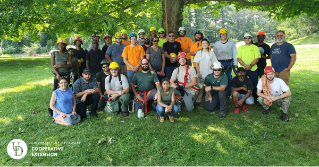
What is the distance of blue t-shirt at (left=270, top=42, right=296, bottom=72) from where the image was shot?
6.61 m

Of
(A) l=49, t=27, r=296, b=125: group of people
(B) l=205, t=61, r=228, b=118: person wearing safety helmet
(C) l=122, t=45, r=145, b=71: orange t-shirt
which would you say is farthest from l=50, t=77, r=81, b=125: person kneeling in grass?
(B) l=205, t=61, r=228, b=118: person wearing safety helmet

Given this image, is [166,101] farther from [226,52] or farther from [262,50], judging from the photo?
[262,50]

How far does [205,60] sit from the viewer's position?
268 inches

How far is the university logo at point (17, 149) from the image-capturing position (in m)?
4.30

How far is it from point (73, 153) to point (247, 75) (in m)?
5.48

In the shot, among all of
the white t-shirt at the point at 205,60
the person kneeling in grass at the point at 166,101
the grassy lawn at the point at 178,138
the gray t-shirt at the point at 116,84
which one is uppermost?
the white t-shirt at the point at 205,60

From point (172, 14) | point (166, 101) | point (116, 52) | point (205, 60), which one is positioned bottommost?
point (166, 101)

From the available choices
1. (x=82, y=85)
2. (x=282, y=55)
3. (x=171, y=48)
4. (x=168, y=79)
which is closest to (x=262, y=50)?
(x=282, y=55)

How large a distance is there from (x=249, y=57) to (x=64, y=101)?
5515mm

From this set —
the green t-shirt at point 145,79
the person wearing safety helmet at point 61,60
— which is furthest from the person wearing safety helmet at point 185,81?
the person wearing safety helmet at point 61,60

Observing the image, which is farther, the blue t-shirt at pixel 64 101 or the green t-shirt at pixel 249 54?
the green t-shirt at pixel 249 54

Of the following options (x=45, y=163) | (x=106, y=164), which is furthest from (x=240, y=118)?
(x=45, y=163)

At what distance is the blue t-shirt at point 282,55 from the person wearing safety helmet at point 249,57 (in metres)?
0.54

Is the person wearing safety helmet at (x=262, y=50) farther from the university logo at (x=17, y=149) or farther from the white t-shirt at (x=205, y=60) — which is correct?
the university logo at (x=17, y=149)
